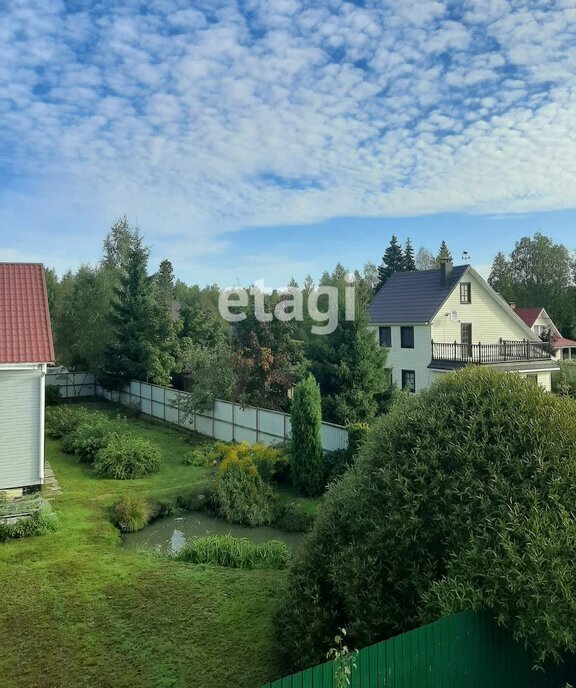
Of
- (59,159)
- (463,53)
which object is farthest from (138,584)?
(59,159)

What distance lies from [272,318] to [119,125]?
775cm

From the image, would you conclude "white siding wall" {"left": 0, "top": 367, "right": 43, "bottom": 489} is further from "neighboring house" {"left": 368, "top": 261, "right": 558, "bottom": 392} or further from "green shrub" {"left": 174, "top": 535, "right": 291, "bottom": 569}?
"neighboring house" {"left": 368, "top": 261, "right": 558, "bottom": 392}

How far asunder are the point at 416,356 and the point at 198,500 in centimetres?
1616

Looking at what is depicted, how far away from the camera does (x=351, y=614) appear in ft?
16.7

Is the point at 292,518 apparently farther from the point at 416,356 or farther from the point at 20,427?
the point at 416,356

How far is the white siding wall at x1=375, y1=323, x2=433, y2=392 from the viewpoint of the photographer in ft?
84.8

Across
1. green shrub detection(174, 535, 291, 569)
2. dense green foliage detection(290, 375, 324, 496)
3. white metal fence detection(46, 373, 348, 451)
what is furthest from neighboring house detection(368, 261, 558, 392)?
Result: green shrub detection(174, 535, 291, 569)

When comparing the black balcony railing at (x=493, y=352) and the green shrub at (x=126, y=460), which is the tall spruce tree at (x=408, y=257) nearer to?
the black balcony railing at (x=493, y=352)

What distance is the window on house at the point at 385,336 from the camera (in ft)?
91.5

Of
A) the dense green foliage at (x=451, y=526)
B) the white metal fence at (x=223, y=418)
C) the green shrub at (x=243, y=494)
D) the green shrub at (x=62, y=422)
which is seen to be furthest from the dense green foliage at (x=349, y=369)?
the dense green foliage at (x=451, y=526)

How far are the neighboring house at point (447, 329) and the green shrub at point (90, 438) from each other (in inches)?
520

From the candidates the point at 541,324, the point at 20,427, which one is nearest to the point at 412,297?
the point at 541,324

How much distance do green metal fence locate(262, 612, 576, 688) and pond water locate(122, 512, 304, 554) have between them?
6178 mm

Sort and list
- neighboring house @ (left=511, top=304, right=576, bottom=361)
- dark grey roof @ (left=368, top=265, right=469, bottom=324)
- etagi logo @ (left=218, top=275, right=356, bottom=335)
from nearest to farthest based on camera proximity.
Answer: etagi logo @ (left=218, top=275, right=356, bottom=335), dark grey roof @ (left=368, top=265, right=469, bottom=324), neighboring house @ (left=511, top=304, right=576, bottom=361)
